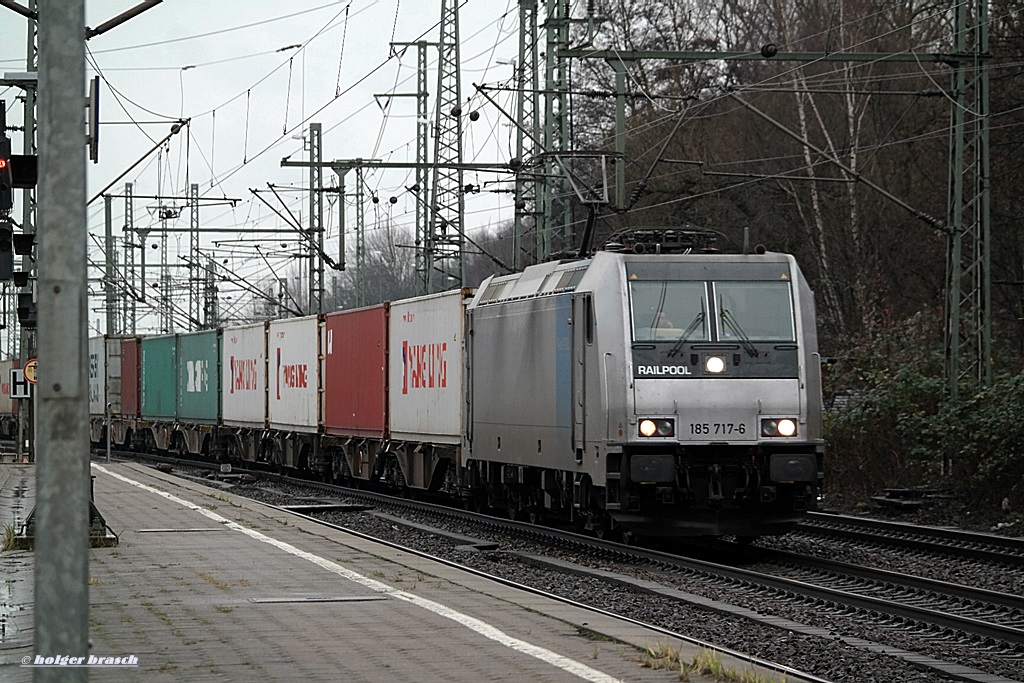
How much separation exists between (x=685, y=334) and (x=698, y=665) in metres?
7.51

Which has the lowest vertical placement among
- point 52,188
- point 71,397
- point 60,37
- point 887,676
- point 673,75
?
point 887,676

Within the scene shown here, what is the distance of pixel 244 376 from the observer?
3559 cm

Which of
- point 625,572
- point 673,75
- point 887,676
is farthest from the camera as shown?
point 673,75

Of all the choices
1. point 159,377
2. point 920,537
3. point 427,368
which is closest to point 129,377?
point 159,377

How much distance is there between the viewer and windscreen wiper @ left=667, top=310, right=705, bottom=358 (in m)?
15.4

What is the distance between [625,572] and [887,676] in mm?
5491

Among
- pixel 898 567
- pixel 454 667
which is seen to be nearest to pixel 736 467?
pixel 898 567

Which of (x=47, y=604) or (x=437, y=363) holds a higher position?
(x=437, y=363)

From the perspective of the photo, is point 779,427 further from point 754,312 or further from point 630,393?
point 630,393

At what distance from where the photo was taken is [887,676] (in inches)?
363

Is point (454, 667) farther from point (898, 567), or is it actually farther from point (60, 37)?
point (898, 567)

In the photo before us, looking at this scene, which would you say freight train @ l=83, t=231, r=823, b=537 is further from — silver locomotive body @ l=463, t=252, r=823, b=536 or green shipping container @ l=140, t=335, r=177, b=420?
green shipping container @ l=140, t=335, r=177, b=420

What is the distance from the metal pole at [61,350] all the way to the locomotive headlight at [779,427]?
1085 cm

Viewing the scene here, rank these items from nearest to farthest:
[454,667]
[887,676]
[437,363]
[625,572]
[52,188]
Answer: [52,188]
[454,667]
[887,676]
[625,572]
[437,363]
